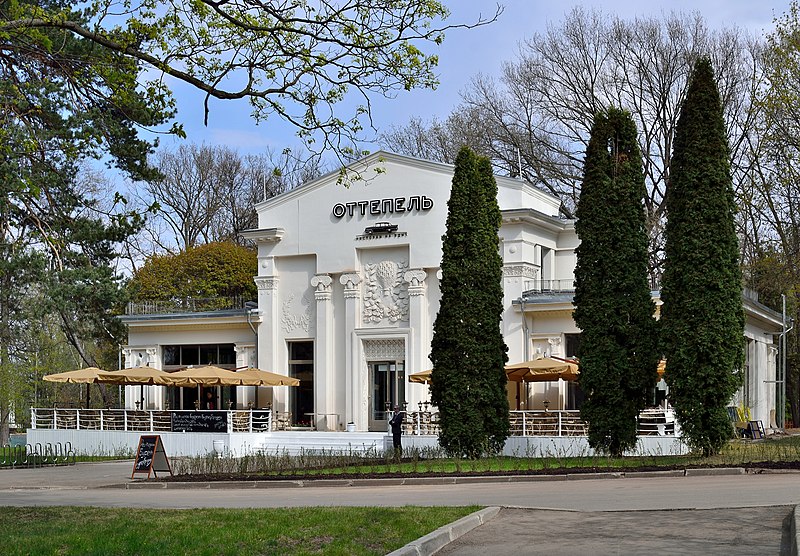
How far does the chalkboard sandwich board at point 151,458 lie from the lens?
82.8 feet

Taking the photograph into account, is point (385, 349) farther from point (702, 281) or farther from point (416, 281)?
point (702, 281)

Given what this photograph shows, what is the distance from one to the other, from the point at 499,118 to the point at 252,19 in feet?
128

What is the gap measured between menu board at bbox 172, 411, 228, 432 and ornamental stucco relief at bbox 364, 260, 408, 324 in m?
8.34

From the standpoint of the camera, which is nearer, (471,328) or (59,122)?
(59,122)

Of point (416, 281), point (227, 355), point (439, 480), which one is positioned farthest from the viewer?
point (227, 355)

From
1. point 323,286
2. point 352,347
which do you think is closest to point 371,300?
point 352,347

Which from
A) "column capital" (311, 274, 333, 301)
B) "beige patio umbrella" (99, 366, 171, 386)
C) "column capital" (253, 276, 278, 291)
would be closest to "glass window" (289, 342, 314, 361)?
"column capital" (311, 274, 333, 301)

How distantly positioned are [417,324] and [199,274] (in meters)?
19.6

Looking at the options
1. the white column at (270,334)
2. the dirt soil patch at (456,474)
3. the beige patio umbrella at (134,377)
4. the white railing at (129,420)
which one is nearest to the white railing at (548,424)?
the dirt soil patch at (456,474)

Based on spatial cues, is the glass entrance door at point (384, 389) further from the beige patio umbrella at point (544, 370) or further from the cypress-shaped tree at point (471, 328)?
the cypress-shaped tree at point (471, 328)

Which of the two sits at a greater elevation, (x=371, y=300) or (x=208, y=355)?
(x=371, y=300)

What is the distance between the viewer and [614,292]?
27234mm

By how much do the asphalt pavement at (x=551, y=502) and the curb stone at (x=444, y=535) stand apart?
0.03 m

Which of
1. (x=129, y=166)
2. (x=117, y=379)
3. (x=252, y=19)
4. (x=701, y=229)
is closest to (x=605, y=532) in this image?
(x=252, y=19)
